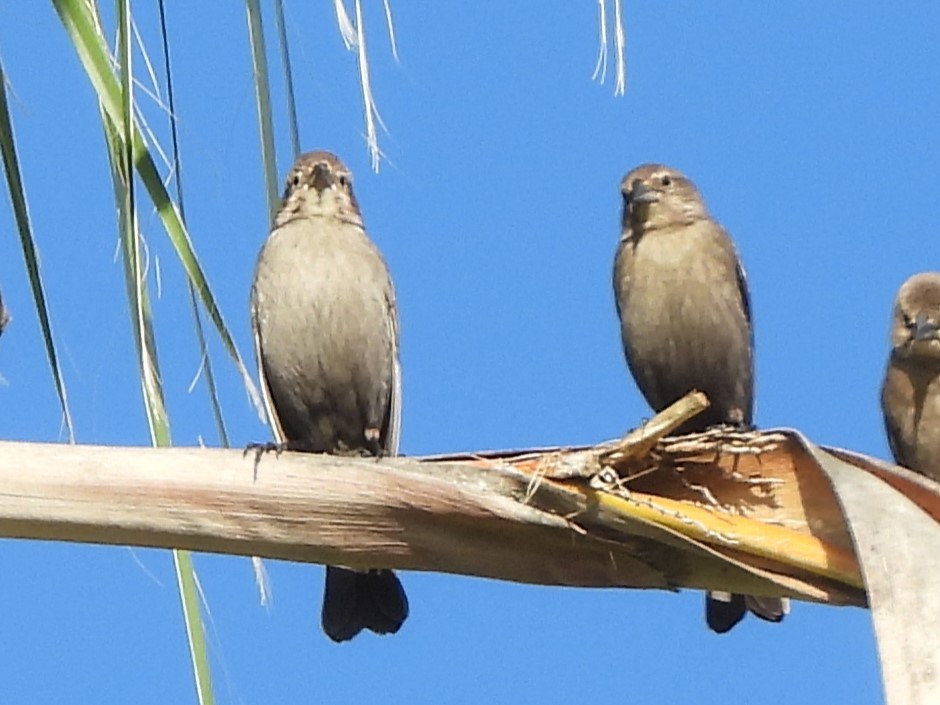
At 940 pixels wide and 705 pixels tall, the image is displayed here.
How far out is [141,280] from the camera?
2613 millimetres

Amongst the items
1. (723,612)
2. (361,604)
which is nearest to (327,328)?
(361,604)

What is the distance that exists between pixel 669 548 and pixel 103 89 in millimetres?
1110

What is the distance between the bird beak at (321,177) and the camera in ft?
17.4

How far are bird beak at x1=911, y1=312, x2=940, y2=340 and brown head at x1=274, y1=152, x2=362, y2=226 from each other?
169 centimetres

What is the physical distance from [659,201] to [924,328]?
0.89 m

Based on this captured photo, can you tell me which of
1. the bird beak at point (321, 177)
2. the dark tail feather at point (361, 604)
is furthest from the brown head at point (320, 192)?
the dark tail feather at point (361, 604)

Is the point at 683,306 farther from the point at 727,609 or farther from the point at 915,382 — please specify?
the point at 727,609

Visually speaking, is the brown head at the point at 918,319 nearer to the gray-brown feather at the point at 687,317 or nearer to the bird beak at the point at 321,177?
the gray-brown feather at the point at 687,317

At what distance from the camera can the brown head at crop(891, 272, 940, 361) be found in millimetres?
5062

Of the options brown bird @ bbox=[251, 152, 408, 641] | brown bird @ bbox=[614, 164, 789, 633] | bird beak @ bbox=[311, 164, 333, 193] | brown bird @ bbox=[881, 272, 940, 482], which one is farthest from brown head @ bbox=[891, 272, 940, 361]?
bird beak @ bbox=[311, 164, 333, 193]

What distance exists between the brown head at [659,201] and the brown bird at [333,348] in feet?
2.68

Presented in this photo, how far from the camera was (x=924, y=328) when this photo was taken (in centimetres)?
507

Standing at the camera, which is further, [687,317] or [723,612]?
[687,317]

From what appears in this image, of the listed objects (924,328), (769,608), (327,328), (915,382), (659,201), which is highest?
(659,201)
